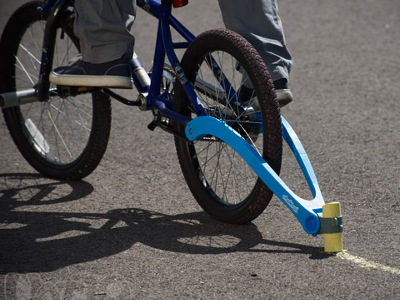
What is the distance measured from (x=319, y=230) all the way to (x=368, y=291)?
14.0 inches

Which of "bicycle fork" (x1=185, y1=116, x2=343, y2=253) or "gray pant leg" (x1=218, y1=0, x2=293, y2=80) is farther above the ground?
"gray pant leg" (x1=218, y1=0, x2=293, y2=80)

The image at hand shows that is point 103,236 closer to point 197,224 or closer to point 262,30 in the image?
point 197,224

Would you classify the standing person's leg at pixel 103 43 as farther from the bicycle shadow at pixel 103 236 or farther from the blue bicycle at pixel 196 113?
the bicycle shadow at pixel 103 236

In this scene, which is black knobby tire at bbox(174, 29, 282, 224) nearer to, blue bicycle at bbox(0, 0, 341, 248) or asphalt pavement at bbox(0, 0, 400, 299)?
blue bicycle at bbox(0, 0, 341, 248)

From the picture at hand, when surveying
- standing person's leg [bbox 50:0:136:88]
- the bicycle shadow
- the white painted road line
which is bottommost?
the white painted road line

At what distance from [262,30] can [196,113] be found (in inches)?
20.8

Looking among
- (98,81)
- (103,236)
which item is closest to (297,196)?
(103,236)

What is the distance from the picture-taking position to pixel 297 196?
3020 millimetres

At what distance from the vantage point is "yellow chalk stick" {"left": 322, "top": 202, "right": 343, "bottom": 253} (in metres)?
2.87

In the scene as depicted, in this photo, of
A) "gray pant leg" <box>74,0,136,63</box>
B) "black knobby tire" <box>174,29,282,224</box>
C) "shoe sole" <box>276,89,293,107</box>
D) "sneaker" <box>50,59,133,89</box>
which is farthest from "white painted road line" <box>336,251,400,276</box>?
"gray pant leg" <box>74,0,136,63</box>

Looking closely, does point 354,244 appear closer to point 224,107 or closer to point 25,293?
point 224,107

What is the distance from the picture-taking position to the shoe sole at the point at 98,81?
11.6ft

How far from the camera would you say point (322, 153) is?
4258 mm

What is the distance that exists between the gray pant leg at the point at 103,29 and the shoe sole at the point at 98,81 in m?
0.10
